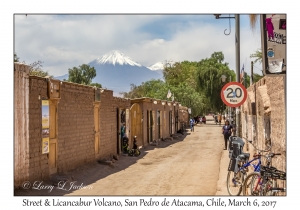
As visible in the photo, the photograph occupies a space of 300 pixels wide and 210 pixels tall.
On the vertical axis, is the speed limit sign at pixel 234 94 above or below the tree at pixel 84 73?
below

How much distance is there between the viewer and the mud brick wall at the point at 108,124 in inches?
581

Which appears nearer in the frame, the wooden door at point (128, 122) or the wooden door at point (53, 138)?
the wooden door at point (53, 138)

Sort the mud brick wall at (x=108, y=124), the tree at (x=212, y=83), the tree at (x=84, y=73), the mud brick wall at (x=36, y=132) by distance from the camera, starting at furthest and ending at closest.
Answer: the tree at (x=212, y=83) → the tree at (x=84, y=73) → the mud brick wall at (x=108, y=124) → the mud brick wall at (x=36, y=132)

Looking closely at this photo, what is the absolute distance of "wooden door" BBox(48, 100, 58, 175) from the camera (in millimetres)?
10370

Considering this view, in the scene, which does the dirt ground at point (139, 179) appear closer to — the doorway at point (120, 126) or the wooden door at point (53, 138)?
the wooden door at point (53, 138)

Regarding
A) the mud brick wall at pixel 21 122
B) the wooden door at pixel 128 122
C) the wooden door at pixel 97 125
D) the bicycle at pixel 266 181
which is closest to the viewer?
the bicycle at pixel 266 181

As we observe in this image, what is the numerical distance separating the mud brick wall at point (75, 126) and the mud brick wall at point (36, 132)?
1006mm

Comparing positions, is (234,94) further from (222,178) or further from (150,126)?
(150,126)

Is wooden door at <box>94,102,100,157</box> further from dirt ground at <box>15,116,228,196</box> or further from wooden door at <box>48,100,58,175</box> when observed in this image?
wooden door at <box>48,100,58,175</box>

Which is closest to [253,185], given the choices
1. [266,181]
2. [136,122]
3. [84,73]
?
[266,181]

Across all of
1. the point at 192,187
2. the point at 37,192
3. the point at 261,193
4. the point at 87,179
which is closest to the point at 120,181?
the point at 87,179

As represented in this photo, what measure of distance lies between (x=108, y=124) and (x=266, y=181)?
363 inches

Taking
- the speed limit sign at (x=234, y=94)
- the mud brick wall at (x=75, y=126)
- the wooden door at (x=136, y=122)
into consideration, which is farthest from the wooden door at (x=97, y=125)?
the speed limit sign at (x=234, y=94)
